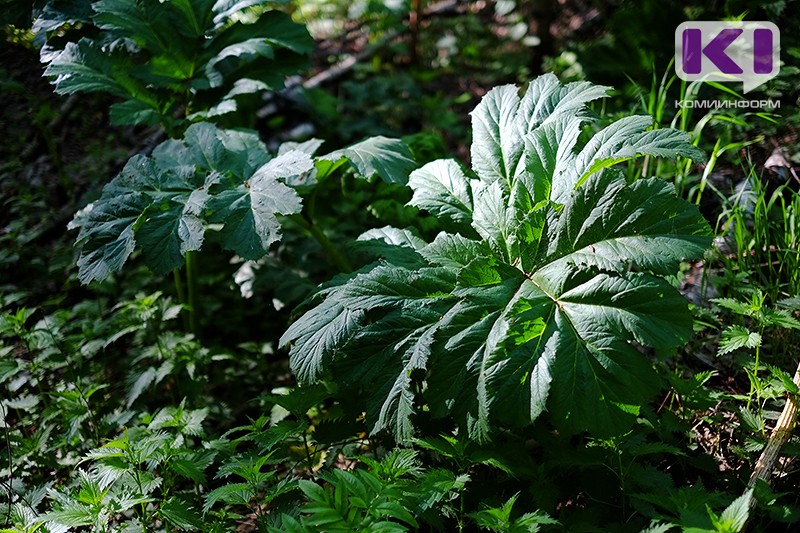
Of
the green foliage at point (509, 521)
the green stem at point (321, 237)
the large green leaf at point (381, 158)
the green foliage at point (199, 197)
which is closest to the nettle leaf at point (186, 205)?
the green foliage at point (199, 197)

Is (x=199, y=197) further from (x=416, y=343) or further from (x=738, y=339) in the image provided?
(x=738, y=339)

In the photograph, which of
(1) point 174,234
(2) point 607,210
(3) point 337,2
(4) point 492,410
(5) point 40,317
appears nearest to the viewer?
(4) point 492,410

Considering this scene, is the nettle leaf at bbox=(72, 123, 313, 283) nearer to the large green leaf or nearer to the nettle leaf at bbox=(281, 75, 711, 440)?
the large green leaf

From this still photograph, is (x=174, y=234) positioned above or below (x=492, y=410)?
above

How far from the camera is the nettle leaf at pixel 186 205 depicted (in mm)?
2117

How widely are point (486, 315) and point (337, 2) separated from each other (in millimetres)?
4696

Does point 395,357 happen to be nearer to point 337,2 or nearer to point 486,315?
point 486,315

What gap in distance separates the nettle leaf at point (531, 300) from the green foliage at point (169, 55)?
1.23 meters

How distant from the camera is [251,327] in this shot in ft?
10.6

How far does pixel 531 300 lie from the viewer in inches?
70.9

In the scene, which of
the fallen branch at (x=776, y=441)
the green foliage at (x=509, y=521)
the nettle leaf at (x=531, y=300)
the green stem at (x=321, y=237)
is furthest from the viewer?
the green stem at (x=321, y=237)

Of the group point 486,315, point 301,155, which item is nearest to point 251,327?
point 301,155

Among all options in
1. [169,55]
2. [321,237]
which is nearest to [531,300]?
[321,237]

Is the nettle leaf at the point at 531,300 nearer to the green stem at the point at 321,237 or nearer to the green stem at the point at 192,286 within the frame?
the green stem at the point at 321,237
